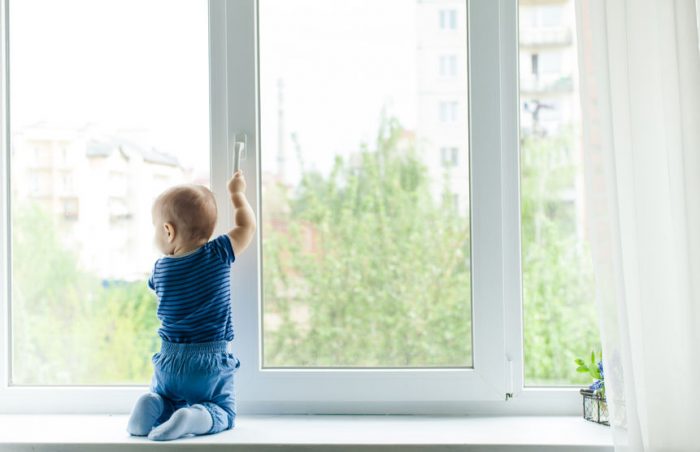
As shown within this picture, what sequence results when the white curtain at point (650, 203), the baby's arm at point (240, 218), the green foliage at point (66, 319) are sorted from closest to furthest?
the white curtain at point (650, 203) < the baby's arm at point (240, 218) < the green foliage at point (66, 319)

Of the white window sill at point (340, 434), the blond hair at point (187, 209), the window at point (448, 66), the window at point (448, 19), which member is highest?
the window at point (448, 19)

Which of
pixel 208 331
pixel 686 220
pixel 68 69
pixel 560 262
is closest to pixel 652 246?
pixel 686 220

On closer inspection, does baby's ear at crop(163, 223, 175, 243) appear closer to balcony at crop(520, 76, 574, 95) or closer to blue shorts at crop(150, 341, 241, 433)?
blue shorts at crop(150, 341, 241, 433)

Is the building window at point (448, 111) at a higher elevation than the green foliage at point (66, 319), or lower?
higher

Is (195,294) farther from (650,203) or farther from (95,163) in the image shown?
(650,203)

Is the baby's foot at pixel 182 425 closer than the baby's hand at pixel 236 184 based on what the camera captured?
Yes

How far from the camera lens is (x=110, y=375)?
1.78 meters

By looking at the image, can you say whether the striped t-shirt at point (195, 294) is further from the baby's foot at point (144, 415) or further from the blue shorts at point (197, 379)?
the baby's foot at point (144, 415)

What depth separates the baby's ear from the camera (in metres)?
1.60

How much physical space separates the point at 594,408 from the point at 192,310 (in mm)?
856

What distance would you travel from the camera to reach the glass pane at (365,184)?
172cm

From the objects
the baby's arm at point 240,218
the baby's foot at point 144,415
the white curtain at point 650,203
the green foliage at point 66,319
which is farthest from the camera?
the green foliage at point 66,319

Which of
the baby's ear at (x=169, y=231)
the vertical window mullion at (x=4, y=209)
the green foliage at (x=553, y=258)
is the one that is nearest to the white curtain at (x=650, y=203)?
the green foliage at (x=553, y=258)

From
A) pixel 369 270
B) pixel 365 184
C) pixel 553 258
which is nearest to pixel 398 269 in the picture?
pixel 369 270
